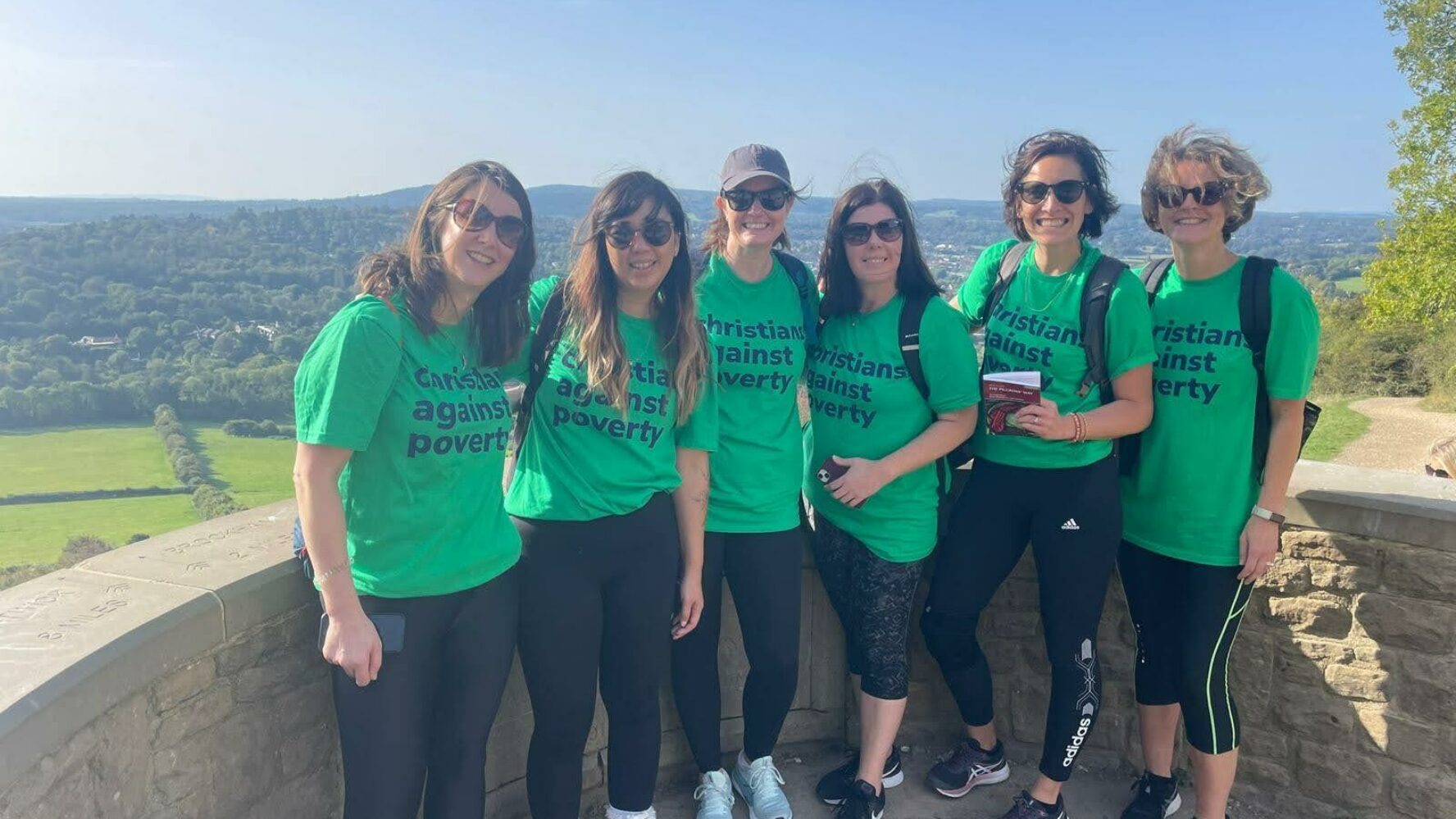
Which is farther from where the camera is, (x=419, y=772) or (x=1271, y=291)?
(x=1271, y=291)

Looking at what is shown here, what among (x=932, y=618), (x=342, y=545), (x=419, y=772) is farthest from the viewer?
(x=932, y=618)

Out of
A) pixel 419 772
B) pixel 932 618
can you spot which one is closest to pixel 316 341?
pixel 419 772

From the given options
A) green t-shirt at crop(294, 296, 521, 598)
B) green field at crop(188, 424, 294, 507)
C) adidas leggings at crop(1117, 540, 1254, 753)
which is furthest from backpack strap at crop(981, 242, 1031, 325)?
green field at crop(188, 424, 294, 507)

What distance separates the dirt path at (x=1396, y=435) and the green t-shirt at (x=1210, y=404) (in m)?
11.4

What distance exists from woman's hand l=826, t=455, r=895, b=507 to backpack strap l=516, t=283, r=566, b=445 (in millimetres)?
914

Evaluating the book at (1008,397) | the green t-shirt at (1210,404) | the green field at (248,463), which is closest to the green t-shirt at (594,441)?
the book at (1008,397)

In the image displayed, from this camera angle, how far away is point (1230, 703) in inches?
104

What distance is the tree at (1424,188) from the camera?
18.5 meters

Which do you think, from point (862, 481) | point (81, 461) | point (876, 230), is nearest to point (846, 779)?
point (862, 481)

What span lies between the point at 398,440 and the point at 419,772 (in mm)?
756

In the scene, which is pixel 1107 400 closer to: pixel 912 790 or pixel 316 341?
pixel 912 790

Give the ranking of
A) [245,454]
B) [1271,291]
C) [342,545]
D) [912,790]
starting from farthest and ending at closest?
[245,454] → [912,790] → [1271,291] → [342,545]

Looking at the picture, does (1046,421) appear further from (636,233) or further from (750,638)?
(636,233)

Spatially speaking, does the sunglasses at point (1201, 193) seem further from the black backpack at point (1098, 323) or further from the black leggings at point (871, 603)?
the black leggings at point (871, 603)
